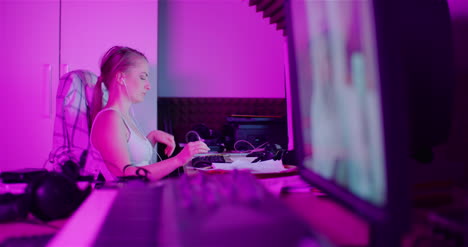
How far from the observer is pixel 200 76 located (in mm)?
3025

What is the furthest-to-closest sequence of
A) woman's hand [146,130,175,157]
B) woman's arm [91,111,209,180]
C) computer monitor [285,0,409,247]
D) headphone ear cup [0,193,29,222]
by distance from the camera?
1. woman's hand [146,130,175,157]
2. woman's arm [91,111,209,180]
3. headphone ear cup [0,193,29,222]
4. computer monitor [285,0,409,247]

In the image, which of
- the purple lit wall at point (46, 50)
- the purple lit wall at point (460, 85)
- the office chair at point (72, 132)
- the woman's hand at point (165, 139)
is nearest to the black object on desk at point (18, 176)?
the office chair at point (72, 132)

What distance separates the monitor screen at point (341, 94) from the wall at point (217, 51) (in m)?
2.41

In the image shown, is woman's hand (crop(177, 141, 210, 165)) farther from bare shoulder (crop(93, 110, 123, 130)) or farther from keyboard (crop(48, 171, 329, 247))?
keyboard (crop(48, 171, 329, 247))

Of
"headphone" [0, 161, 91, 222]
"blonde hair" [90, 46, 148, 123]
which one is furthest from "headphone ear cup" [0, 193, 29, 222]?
"blonde hair" [90, 46, 148, 123]

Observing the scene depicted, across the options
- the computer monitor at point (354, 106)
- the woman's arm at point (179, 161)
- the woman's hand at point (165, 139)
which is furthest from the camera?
the woman's hand at point (165, 139)

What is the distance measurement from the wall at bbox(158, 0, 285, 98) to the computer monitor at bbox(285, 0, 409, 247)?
2.40m

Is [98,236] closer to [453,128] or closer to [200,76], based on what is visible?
[453,128]

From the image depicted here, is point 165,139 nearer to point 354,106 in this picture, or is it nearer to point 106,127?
point 106,127

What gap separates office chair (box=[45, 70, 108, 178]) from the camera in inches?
67.2

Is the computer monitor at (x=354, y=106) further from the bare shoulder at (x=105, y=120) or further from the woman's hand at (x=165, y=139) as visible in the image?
the woman's hand at (x=165, y=139)

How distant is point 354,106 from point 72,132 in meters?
1.64

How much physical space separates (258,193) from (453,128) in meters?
0.68

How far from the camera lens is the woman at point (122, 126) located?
1.69 metres
